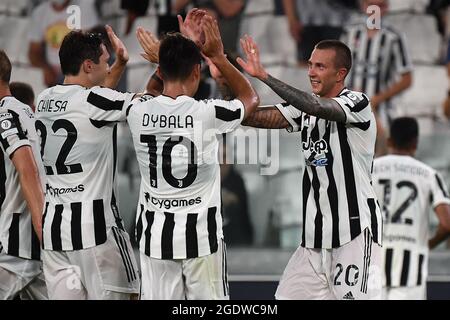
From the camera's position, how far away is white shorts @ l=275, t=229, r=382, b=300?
6258 millimetres

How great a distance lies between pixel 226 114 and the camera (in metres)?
5.92

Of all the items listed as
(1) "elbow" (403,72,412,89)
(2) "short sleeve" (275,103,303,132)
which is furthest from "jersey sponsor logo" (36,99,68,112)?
(1) "elbow" (403,72,412,89)

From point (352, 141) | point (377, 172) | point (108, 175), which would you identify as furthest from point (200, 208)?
point (377, 172)

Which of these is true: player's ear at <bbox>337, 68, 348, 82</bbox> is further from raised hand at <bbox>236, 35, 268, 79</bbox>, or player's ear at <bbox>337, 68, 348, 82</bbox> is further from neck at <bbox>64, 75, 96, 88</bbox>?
neck at <bbox>64, 75, 96, 88</bbox>

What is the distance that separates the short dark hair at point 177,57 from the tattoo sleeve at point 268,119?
2.36 feet

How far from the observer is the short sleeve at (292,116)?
6.50m

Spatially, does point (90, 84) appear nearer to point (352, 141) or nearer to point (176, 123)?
point (176, 123)

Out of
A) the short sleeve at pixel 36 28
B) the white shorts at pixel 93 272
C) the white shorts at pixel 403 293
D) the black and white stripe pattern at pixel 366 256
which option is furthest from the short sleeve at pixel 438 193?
the short sleeve at pixel 36 28

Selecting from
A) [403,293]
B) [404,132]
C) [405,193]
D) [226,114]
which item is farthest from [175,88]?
[403,293]

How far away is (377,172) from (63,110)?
2.84 m

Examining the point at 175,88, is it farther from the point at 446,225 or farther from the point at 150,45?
the point at 446,225

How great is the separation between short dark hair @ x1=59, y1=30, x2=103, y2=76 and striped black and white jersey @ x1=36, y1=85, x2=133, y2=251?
161 millimetres

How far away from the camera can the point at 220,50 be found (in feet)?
19.6

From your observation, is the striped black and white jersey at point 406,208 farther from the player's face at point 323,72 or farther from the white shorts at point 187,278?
the white shorts at point 187,278
